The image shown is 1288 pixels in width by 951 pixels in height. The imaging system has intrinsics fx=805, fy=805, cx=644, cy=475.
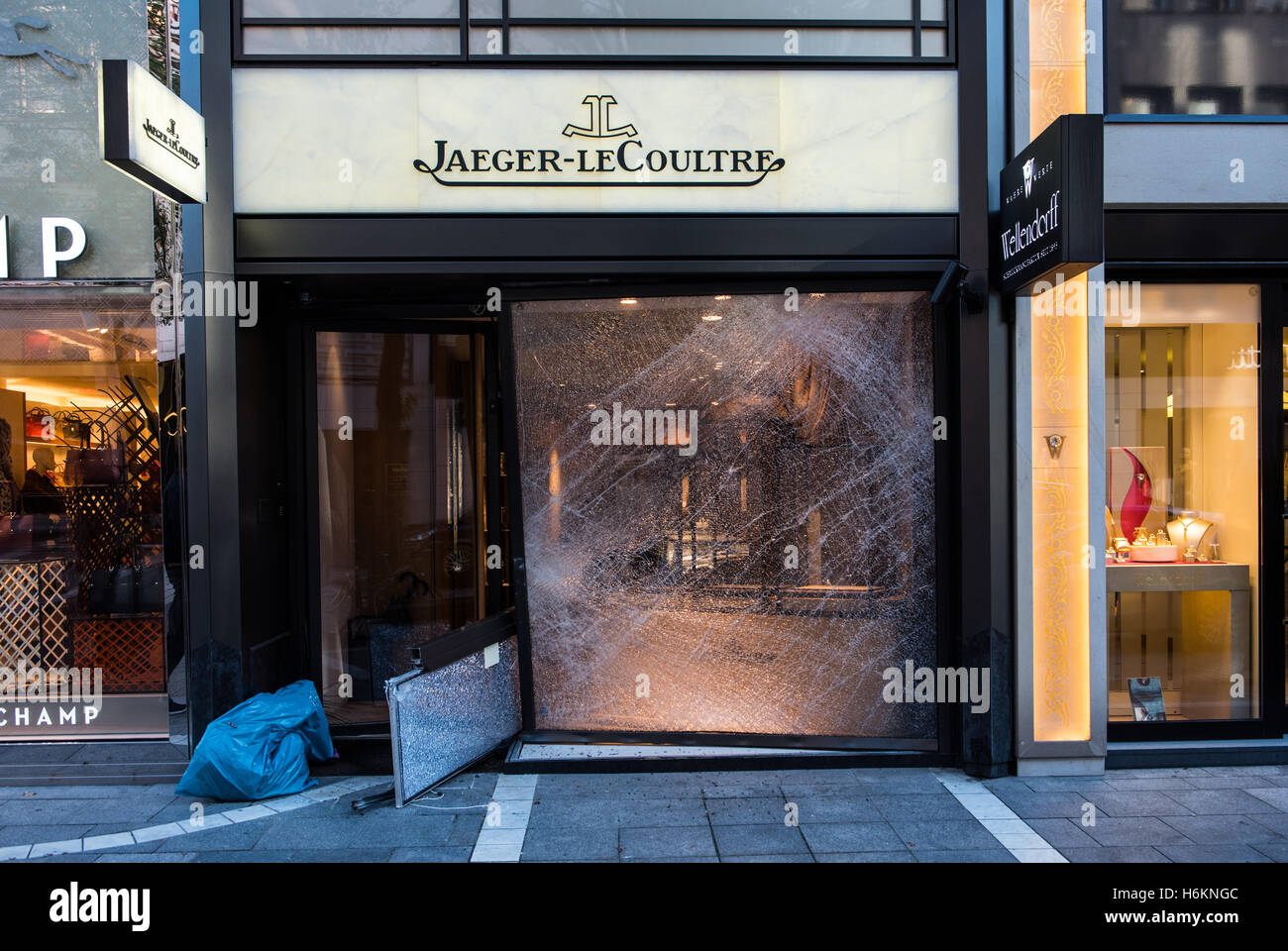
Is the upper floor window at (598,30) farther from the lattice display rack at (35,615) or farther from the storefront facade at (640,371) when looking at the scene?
the lattice display rack at (35,615)

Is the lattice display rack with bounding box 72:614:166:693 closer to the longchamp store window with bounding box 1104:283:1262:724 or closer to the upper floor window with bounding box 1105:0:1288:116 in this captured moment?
the longchamp store window with bounding box 1104:283:1262:724

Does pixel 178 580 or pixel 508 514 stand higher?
pixel 508 514

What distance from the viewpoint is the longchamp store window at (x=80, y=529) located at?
18.0 feet

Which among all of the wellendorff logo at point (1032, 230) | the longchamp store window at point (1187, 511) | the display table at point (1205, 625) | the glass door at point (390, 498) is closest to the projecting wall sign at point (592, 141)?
the wellendorff logo at point (1032, 230)

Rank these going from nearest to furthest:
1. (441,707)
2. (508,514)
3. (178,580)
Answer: (441,707) → (178,580) → (508,514)

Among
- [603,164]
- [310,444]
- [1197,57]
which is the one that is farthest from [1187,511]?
[310,444]

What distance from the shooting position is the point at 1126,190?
5.16 m

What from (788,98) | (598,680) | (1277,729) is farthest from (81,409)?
(1277,729)

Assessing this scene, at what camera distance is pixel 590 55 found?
513cm

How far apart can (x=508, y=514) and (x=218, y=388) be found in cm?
204

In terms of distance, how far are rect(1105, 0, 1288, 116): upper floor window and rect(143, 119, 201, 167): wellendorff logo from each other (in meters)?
5.77

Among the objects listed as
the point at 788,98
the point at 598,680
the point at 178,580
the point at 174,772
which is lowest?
the point at 174,772

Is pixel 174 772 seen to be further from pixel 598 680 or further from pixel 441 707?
pixel 598 680

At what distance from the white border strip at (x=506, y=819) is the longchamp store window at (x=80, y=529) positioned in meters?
2.49
